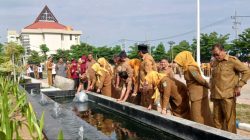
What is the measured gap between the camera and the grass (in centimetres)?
738

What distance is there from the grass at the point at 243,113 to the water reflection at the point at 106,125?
98.2 inches

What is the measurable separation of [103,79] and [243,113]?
3.50 m

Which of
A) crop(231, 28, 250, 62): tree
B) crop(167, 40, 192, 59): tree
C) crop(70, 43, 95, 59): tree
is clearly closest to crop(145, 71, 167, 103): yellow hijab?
crop(231, 28, 250, 62): tree

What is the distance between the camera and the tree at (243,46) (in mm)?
32241

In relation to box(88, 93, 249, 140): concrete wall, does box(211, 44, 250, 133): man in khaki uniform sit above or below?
above

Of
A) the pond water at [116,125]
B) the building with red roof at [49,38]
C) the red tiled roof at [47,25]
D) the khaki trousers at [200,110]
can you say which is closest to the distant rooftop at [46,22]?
the red tiled roof at [47,25]

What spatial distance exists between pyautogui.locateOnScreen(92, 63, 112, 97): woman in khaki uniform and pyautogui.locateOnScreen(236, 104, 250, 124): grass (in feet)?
10.8

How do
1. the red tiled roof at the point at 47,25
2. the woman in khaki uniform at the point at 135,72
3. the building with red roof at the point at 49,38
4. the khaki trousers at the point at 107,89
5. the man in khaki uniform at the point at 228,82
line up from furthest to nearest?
the red tiled roof at the point at 47,25, the building with red roof at the point at 49,38, the khaki trousers at the point at 107,89, the woman in khaki uniform at the point at 135,72, the man in khaki uniform at the point at 228,82

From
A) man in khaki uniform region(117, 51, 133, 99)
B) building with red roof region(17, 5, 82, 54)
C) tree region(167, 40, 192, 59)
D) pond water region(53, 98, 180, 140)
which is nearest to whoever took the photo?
pond water region(53, 98, 180, 140)

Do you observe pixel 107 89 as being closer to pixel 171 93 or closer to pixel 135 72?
pixel 135 72

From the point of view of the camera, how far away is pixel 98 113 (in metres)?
8.30

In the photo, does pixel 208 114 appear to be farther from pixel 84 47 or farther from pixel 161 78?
pixel 84 47

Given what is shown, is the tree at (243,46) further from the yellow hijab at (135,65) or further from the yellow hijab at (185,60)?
the yellow hijab at (185,60)

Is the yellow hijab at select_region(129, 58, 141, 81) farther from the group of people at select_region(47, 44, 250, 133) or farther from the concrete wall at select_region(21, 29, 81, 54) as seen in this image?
the concrete wall at select_region(21, 29, 81, 54)
